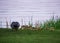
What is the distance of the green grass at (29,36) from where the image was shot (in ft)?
7.29

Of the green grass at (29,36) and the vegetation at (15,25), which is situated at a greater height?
the vegetation at (15,25)

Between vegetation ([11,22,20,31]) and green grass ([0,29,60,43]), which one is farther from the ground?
vegetation ([11,22,20,31])

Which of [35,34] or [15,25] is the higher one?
[15,25]

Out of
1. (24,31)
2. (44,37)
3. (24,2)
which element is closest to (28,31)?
(24,31)

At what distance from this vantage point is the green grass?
87.4 inches

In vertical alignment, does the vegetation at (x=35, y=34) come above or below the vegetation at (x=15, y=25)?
below

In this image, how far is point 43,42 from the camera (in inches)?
86.9

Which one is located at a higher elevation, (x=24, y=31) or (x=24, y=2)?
(x=24, y=2)

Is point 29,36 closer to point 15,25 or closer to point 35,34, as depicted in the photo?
point 35,34

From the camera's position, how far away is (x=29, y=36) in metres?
2.25

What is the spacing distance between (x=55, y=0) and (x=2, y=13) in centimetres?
63

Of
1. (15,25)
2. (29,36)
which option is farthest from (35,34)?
(15,25)

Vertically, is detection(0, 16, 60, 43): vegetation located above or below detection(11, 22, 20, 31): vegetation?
below

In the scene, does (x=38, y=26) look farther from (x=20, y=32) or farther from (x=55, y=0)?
(x=55, y=0)
